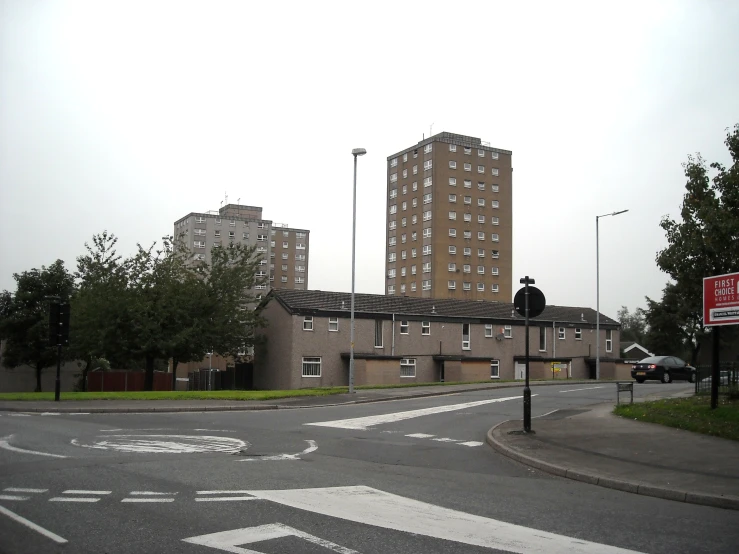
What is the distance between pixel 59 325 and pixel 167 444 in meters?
13.8

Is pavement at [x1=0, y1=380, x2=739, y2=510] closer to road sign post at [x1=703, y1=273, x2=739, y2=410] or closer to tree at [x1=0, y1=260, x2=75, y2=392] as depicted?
road sign post at [x1=703, y1=273, x2=739, y2=410]

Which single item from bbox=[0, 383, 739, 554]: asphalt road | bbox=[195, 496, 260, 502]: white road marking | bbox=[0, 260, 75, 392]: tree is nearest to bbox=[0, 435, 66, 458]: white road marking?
bbox=[0, 383, 739, 554]: asphalt road

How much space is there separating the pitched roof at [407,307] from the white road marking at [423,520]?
126 feet

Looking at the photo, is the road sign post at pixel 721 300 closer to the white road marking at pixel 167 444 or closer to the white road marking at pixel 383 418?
the white road marking at pixel 383 418

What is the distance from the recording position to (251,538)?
6.36 meters

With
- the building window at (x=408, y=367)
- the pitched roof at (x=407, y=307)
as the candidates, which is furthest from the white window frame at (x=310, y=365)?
the building window at (x=408, y=367)

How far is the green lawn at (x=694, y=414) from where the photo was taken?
14.4m

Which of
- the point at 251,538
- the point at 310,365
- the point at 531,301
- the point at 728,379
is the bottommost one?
the point at 251,538

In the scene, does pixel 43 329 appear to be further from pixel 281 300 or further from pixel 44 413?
pixel 44 413

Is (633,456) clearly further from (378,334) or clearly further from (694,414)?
(378,334)

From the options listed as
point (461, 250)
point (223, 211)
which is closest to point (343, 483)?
point (461, 250)

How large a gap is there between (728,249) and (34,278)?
5499 centimetres

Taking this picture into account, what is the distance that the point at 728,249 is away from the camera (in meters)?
16.0

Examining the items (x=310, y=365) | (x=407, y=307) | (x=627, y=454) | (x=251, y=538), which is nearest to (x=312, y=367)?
(x=310, y=365)
